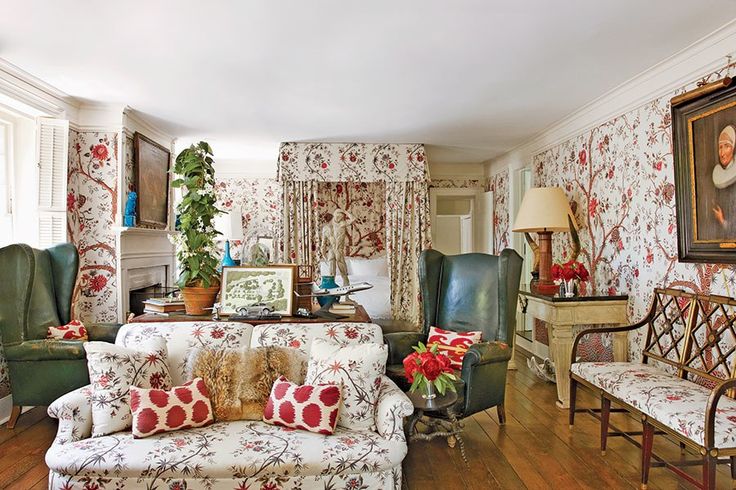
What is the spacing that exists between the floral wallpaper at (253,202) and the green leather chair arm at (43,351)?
430 cm

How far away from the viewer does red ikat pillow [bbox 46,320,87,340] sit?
3602mm

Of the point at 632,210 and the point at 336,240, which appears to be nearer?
the point at 632,210

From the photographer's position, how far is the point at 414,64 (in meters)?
3.40

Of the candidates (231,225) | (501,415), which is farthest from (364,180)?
(501,415)

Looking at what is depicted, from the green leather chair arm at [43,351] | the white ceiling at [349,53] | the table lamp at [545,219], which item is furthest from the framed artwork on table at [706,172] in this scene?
the green leather chair arm at [43,351]

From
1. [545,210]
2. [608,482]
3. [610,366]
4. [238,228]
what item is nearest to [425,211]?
[545,210]

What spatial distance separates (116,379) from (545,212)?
3.53 metres

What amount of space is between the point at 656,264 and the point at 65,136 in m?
4.71

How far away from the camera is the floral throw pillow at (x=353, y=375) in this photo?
2.40 metres

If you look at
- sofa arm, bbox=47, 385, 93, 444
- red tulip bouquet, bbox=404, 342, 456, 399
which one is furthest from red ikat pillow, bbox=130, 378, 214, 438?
red tulip bouquet, bbox=404, 342, 456, 399

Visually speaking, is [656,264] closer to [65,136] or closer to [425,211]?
[425,211]

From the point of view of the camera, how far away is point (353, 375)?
245cm

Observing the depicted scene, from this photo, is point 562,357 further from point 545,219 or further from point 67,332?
point 67,332

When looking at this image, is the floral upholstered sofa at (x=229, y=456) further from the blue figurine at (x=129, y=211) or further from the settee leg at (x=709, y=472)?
the blue figurine at (x=129, y=211)
